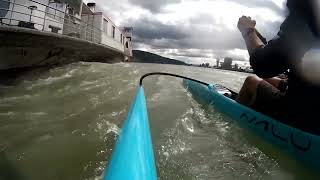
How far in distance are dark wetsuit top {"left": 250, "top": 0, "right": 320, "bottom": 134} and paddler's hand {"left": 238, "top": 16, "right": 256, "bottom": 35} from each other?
0.34 meters

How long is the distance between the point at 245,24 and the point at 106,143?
7.16ft

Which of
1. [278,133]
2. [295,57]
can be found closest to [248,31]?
[295,57]

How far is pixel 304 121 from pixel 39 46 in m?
11.0

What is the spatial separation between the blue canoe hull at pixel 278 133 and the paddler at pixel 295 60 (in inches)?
4.7

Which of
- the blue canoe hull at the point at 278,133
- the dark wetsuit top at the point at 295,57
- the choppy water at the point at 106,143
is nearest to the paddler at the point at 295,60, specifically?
the dark wetsuit top at the point at 295,57

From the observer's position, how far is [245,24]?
3.29 meters

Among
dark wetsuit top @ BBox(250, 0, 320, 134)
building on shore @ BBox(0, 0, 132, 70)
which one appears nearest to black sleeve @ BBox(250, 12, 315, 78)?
dark wetsuit top @ BBox(250, 0, 320, 134)

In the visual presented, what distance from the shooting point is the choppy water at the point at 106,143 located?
3.19m

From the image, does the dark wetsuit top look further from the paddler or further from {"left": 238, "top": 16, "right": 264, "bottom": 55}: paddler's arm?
{"left": 238, "top": 16, "right": 264, "bottom": 55}: paddler's arm

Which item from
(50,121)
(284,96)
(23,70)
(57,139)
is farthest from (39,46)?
(284,96)

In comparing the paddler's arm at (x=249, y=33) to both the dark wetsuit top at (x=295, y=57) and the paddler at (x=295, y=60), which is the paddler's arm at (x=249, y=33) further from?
the dark wetsuit top at (x=295, y=57)

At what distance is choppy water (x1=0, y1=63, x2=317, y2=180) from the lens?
3188 mm

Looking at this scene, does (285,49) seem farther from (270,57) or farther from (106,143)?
(106,143)

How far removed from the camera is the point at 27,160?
330cm
